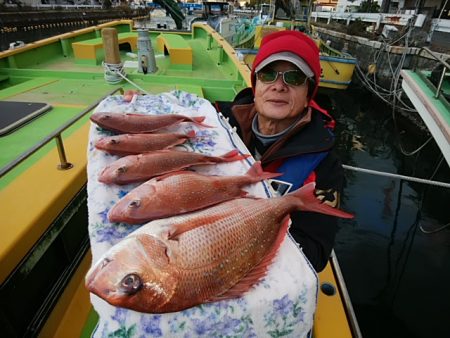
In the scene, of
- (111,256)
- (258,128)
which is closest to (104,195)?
(111,256)

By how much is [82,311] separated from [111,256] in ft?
4.58

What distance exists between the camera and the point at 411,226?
7223 millimetres

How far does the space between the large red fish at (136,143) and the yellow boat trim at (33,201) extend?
1.94ft

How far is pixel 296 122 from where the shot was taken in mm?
2039

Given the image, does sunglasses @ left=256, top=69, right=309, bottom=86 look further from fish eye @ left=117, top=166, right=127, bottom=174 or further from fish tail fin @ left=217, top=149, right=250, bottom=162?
fish eye @ left=117, top=166, right=127, bottom=174

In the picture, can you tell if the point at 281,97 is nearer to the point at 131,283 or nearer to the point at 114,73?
the point at 131,283

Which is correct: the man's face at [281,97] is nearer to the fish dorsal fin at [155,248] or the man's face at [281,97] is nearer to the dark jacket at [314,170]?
the dark jacket at [314,170]

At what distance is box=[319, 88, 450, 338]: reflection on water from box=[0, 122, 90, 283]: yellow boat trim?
5.18 m

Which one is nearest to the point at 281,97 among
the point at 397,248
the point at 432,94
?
the point at 432,94

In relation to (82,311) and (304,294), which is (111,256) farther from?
(82,311)

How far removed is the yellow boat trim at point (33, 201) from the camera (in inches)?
62.6

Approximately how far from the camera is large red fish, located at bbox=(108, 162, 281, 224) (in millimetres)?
1224

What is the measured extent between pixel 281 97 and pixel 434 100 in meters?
5.85

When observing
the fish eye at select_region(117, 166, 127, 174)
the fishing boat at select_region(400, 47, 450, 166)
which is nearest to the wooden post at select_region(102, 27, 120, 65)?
the fish eye at select_region(117, 166, 127, 174)
